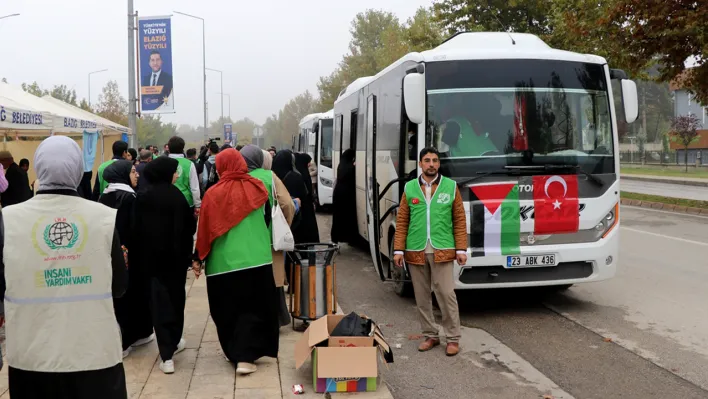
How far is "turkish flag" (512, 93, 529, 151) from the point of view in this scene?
758cm

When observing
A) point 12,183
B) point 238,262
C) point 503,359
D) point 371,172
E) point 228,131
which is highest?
point 228,131

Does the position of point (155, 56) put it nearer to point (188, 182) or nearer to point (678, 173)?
point (188, 182)

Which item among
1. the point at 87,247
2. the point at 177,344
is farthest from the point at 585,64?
the point at 87,247

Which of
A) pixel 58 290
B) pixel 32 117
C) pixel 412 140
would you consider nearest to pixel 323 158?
pixel 32 117

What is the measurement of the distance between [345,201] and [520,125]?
502 centimetres

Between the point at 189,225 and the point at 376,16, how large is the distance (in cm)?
6708

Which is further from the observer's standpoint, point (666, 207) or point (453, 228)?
point (666, 207)

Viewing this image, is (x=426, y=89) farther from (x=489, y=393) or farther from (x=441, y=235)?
(x=489, y=393)

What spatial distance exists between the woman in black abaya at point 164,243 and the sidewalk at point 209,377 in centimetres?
20

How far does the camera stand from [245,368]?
18.0 feet

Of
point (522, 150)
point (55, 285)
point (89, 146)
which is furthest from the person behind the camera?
point (89, 146)

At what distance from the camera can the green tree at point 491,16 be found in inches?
1203

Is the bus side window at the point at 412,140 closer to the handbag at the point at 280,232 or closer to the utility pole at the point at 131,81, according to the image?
the handbag at the point at 280,232

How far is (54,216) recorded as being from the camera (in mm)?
3213
